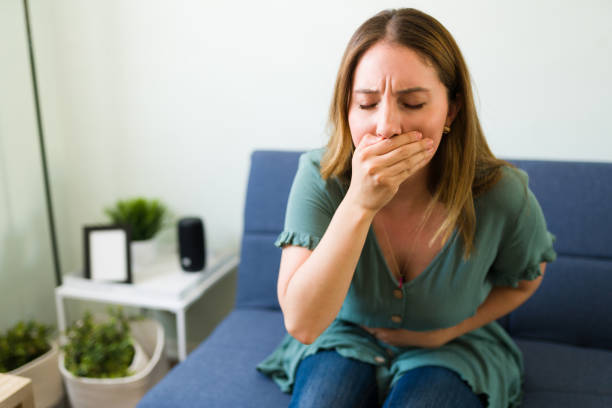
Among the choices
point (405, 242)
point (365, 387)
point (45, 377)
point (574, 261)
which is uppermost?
point (405, 242)

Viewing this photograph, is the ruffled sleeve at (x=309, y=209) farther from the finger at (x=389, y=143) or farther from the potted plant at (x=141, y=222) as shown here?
the potted plant at (x=141, y=222)

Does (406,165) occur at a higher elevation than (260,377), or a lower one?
higher

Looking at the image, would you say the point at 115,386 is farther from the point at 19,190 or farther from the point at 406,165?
the point at 406,165

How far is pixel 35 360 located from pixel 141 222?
21.7 inches

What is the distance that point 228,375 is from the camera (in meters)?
1.17

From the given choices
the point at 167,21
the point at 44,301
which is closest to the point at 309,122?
the point at 167,21

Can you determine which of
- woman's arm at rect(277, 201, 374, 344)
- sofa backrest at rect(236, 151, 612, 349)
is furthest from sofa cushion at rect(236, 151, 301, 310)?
sofa backrest at rect(236, 151, 612, 349)

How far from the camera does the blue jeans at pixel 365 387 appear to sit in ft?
2.93

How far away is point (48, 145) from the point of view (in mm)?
1903

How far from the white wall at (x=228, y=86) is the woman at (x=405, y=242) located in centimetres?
56

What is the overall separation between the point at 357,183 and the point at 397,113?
145 millimetres

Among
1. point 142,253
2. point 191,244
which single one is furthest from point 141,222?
point 191,244

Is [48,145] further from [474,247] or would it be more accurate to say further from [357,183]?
[474,247]

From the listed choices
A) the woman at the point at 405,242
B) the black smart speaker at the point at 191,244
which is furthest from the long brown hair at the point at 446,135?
the black smart speaker at the point at 191,244
